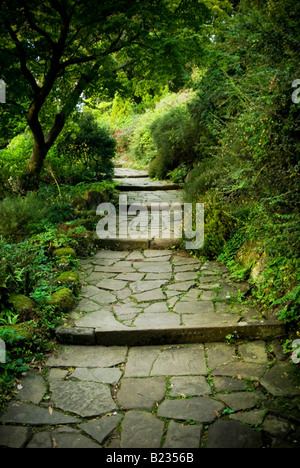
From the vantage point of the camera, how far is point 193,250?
5.46 m

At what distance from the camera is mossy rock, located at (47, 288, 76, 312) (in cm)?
370

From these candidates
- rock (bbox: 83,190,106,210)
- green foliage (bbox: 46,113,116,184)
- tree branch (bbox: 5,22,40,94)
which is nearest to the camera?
tree branch (bbox: 5,22,40,94)

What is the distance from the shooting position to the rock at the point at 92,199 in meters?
7.26

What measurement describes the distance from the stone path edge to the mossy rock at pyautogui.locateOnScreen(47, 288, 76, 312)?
1.15ft

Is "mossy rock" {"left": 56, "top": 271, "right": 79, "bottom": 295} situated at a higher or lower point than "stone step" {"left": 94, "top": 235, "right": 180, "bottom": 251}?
lower

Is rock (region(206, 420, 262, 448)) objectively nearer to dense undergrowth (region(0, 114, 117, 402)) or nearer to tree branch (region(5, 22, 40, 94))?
dense undergrowth (region(0, 114, 117, 402))

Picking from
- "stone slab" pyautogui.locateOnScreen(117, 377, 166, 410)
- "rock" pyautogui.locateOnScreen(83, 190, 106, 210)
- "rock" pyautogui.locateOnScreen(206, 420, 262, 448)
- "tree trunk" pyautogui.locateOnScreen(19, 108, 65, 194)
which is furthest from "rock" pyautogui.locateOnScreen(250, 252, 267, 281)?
"tree trunk" pyautogui.locateOnScreen(19, 108, 65, 194)

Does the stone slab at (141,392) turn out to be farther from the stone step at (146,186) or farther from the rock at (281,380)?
the stone step at (146,186)

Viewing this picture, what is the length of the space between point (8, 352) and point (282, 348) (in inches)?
99.1

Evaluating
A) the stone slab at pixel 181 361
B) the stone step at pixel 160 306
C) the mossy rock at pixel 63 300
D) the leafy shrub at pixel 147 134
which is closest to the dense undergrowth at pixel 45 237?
the mossy rock at pixel 63 300

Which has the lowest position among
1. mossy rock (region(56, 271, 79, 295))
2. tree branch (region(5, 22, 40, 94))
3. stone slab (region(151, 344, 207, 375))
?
stone slab (region(151, 344, 207, 375))

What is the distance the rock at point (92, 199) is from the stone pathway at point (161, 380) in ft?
10.7
